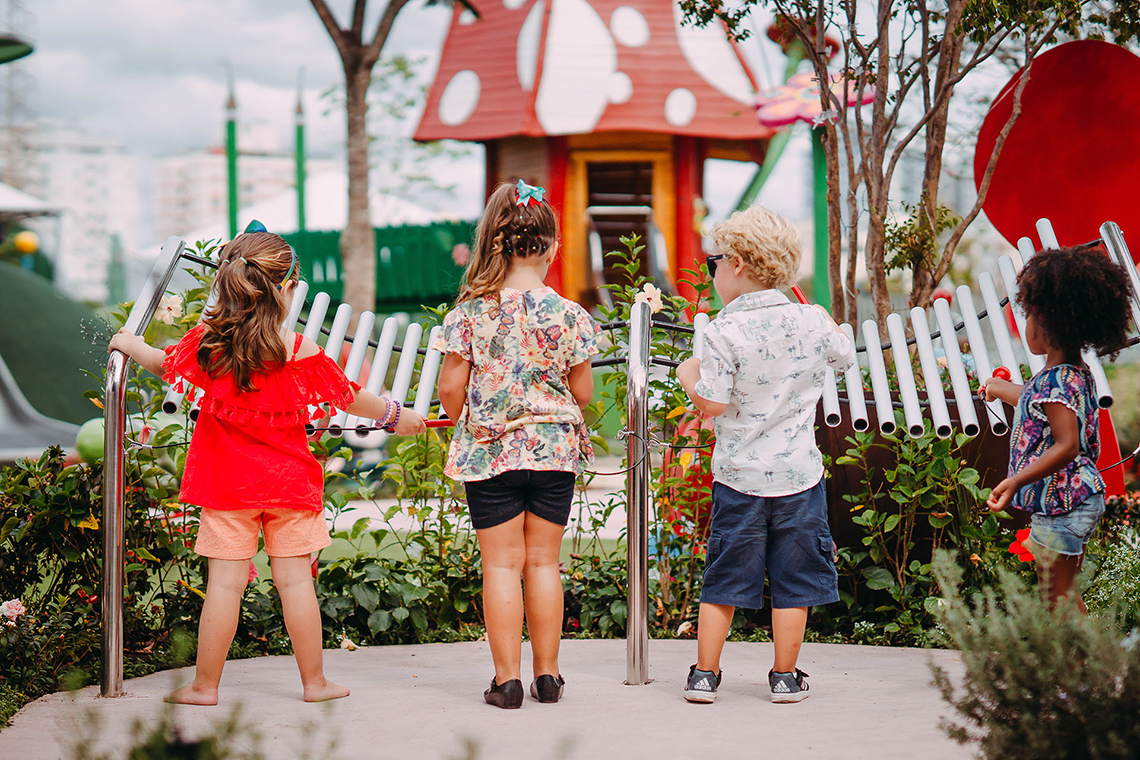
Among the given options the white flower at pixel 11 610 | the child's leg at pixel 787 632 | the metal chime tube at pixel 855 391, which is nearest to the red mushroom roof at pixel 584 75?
the metal chime tube at pixel 855 391

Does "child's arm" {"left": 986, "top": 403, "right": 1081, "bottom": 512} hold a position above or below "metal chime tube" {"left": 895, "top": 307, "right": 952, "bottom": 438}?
below

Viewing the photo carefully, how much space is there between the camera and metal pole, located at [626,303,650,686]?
125 inches

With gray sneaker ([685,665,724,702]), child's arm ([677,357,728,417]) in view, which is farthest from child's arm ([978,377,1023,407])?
gray sneaker ([685,665,724,702])

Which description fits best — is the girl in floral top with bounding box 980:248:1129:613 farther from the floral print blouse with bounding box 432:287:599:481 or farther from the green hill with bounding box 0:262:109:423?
the green hill with bounding box 0:262:109:423

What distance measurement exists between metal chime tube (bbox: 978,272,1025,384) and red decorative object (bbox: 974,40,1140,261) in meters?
1.09

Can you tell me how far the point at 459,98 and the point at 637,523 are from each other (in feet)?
38.9

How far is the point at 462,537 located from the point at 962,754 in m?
2.34

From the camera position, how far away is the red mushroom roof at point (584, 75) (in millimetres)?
13484

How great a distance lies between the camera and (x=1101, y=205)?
4.52 metres

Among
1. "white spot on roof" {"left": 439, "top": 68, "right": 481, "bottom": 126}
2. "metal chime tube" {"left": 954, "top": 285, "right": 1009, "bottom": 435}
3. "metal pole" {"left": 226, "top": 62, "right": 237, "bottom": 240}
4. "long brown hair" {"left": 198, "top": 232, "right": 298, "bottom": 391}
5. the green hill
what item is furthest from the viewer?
"metal pole" {"left": 226, "top": 62, "right": 237, "bottom": 240}

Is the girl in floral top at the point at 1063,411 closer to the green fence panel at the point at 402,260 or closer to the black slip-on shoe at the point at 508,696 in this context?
the black slip-on shoe at the point at 508,696

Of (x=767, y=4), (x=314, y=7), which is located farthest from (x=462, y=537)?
(x=314, y=7)

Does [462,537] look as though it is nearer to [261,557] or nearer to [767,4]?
[261,557]

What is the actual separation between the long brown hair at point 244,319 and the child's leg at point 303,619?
536 millimetres
